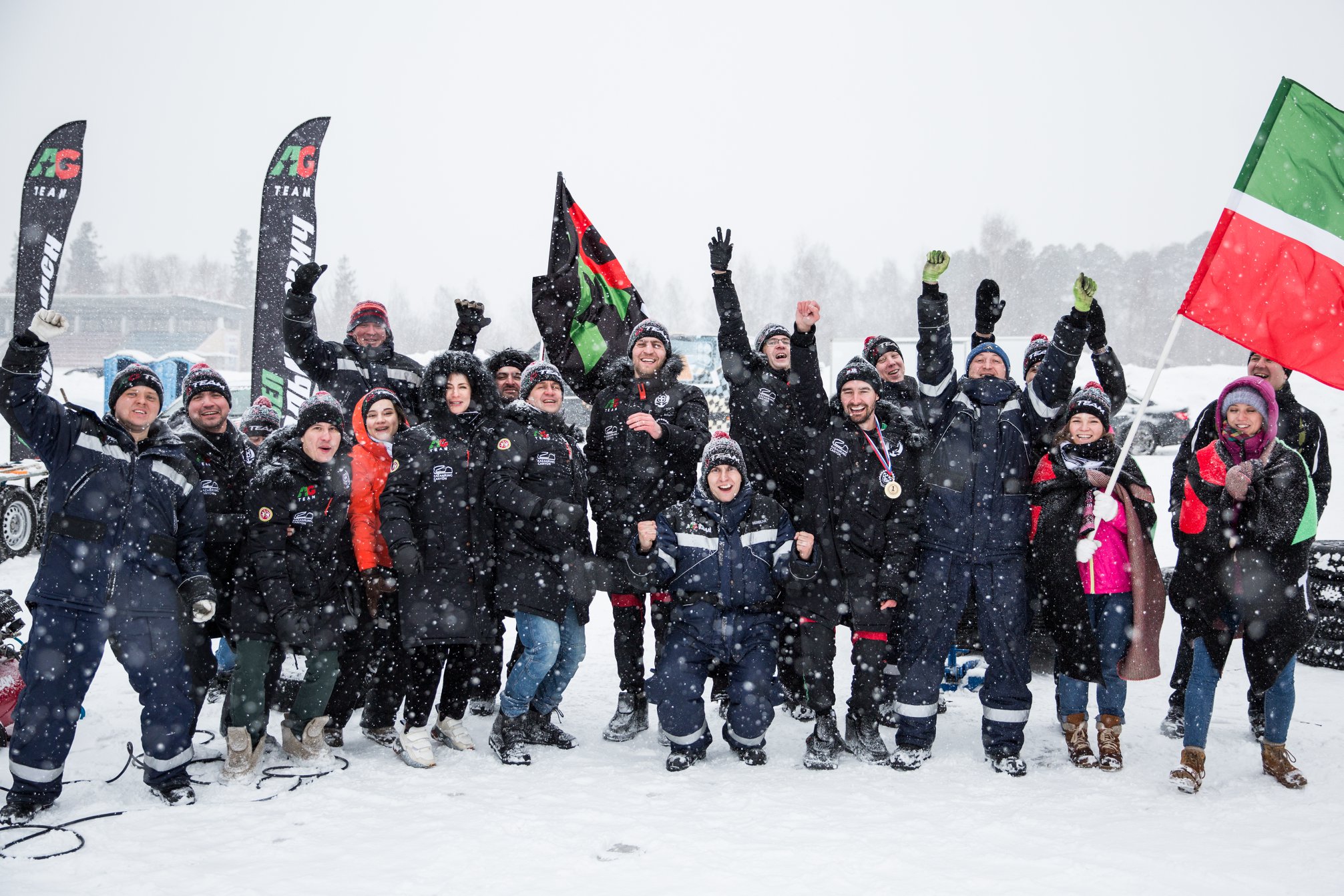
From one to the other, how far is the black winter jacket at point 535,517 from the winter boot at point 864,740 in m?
1.55

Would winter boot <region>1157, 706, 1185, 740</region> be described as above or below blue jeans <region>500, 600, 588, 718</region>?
below

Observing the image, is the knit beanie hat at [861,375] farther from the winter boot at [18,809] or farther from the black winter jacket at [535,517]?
the winter boot at [18,809]

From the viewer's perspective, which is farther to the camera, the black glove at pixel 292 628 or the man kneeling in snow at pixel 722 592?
the man kneeling in snow at pixel 722 592

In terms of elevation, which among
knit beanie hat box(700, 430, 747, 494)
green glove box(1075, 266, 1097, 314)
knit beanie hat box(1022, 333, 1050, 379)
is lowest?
knit beanie hat box(700, 430, 747, 494)

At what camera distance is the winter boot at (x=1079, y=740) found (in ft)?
14.8

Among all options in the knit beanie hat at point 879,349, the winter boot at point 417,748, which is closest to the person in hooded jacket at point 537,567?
the winter boot at point 417,748

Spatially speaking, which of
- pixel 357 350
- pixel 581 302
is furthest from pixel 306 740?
pixel 581 302

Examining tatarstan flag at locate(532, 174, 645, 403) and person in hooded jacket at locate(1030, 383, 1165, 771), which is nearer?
person in hooded jacket at locate(1030, 383, 1165, 771)

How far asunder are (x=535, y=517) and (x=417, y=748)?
A: 4.31ft

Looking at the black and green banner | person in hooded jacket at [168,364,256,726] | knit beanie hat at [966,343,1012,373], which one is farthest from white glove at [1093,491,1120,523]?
the black and green banner

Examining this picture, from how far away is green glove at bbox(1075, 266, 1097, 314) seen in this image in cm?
431

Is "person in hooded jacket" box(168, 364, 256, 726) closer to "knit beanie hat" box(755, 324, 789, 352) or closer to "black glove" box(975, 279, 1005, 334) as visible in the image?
"knit beanie hat" box(755, 324, 789, 352)

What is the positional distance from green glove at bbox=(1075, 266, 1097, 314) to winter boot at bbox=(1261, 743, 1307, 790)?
7.53 ft

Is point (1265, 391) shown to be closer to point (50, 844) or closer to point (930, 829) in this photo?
point (930, 829)
